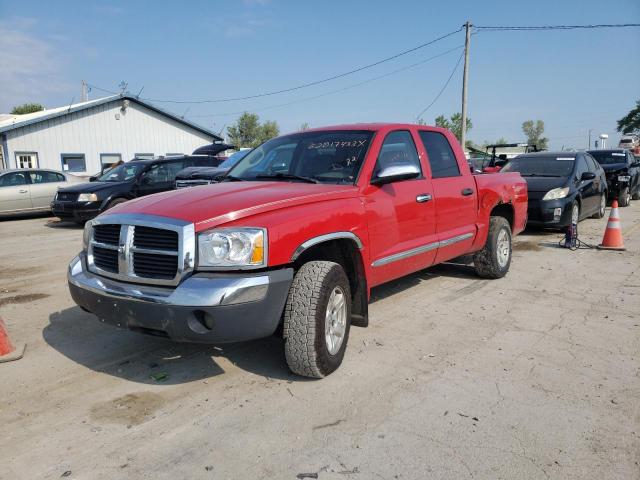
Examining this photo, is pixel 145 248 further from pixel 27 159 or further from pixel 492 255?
pixel 27 159

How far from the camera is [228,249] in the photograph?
3.17 m

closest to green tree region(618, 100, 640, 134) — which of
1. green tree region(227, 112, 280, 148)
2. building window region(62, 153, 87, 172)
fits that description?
green tree region(227, 112, 280, 148)

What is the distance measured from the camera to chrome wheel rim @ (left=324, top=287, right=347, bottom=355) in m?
3.64

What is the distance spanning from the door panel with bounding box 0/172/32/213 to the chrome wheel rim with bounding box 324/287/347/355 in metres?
13.6

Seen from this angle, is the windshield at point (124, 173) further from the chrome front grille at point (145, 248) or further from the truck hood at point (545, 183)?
the chrome front grille at point (145, 248)

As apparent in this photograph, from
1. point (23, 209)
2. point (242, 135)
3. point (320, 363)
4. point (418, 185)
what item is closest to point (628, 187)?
point (418, 185)

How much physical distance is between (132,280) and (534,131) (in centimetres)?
12315

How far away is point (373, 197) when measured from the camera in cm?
416

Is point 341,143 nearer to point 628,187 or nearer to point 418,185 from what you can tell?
point 418,185

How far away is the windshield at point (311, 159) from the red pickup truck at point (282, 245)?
0.01 m

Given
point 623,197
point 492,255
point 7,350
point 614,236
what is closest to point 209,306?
point 7,350

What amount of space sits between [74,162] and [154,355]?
24720 mm

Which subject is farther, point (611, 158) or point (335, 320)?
point (611, 158)

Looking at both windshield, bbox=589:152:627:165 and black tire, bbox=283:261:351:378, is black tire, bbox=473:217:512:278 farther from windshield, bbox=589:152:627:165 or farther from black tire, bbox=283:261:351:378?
windshield, bbox=589:152:627:165
